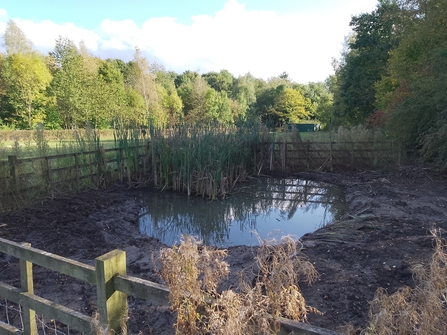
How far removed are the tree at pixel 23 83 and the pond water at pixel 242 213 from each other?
24.2 metres

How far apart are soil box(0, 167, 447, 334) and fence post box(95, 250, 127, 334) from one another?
1.11 meters

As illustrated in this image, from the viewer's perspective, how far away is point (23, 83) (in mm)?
27094

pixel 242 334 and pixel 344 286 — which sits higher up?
pixel 242 334

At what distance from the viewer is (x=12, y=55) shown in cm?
2833

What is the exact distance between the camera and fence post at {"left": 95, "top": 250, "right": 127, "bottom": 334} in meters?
1.71

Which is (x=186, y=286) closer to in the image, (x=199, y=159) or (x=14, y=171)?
(x=14, y=171)

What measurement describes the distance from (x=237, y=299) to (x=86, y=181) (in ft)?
25.2

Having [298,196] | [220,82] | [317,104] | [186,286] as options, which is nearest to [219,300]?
[186,286]

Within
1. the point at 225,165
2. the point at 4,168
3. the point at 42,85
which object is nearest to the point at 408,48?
the point at 225,165

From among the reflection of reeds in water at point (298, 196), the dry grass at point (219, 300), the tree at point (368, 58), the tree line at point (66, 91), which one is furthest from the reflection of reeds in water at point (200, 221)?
the tree line at point (66, 91)

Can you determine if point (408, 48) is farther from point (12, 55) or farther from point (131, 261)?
point (12, 55)

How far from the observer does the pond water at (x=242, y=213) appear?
20.8 feet

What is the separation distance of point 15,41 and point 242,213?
3152 cm

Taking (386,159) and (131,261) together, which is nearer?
(131,261)
